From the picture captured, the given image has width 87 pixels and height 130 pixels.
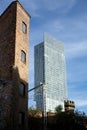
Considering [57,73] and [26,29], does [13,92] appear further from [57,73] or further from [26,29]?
[57,73]

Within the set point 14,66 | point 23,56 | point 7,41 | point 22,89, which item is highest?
point 7,41

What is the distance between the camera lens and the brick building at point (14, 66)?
28828mm

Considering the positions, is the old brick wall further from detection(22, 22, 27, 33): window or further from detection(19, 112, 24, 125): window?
detection(19, 112, 24, 125): window

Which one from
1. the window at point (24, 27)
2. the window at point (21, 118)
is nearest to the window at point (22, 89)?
the window at point (21, 118)

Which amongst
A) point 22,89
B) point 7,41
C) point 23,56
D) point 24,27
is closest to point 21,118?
point 22,89

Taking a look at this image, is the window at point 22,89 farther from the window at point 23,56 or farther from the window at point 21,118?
the window at point 23,56

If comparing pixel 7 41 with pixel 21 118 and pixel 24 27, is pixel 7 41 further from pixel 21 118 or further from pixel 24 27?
pixel 21 118

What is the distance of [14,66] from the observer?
30484 millimetres

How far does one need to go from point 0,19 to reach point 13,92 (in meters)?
11.7

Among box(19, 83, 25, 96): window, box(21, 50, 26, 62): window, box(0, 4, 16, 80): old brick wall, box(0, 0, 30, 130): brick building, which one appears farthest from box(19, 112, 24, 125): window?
box(21, 50, 26, 62): window

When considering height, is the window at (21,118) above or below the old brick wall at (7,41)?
below

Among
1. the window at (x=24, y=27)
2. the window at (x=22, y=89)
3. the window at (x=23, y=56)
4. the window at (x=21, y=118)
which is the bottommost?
the window at (x=21, y=118)

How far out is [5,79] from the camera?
99.6 ft

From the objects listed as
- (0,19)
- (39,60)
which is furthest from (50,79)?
(0,19)
